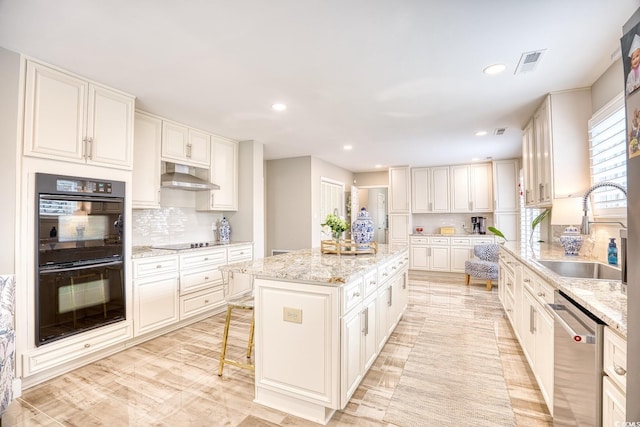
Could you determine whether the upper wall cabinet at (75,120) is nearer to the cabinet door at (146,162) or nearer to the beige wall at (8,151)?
the beige wall at (8,151)

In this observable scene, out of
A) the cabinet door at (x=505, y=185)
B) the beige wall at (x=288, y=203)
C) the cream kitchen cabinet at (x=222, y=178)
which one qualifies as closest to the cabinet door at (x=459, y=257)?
the cabinet door at (x=505, y=185)

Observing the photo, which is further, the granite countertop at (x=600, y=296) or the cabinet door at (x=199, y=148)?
the cabinet door at (x=199, y=148)

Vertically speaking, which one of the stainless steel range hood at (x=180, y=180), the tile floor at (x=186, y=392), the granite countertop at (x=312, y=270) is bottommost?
Answer: the tile floor at (x=186, y=392)

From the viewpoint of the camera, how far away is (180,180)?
3.51m

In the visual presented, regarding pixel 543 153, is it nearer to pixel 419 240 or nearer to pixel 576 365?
pixel 576 365

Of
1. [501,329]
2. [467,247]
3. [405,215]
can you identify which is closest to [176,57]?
[501,329]

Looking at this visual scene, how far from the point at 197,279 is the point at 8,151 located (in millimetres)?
2066

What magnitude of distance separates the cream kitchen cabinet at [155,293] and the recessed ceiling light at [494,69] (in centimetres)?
356

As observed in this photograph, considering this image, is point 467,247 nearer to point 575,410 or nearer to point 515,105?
point 515,105

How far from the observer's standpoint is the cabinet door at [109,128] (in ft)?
8.29

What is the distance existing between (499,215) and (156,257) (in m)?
6.39

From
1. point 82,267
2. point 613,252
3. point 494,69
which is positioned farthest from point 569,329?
point 82,267

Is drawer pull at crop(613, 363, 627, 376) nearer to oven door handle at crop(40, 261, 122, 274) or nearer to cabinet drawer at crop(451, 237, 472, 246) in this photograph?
oven door handle at crop(40, 261, 122, 274)

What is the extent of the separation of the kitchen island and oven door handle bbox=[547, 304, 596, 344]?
1.05m
